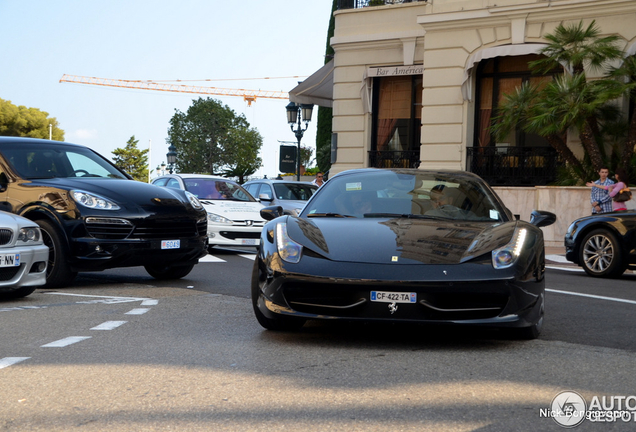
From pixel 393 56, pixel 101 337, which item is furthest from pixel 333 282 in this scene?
pixel 393 56

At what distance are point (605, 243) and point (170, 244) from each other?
6417 millimetres

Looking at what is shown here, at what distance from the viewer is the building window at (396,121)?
2397 cm

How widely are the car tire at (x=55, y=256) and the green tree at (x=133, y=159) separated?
301ft

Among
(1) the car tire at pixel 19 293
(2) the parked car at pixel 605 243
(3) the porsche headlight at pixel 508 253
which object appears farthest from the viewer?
(2) the parked car at pixel 605 243

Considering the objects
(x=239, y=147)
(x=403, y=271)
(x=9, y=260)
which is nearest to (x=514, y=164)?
(x=9, y=260)

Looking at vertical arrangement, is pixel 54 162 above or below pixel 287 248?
above

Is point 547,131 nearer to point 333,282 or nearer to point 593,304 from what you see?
point 593,304

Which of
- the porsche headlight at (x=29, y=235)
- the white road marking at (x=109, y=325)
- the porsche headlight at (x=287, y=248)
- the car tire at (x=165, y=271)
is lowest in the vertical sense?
the car tire at (x=165, y=271)

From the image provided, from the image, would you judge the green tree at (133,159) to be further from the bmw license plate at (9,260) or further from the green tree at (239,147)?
the bmw license plate at (9,260)

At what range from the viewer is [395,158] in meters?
24.0

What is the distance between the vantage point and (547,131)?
18.0m

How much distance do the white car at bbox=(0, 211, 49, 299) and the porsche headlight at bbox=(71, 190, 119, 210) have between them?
0.77 meters

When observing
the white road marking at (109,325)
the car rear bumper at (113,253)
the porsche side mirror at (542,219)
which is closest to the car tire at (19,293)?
the car rear bumper at (113,253)

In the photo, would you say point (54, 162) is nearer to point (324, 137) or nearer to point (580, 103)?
point (580, 103)
